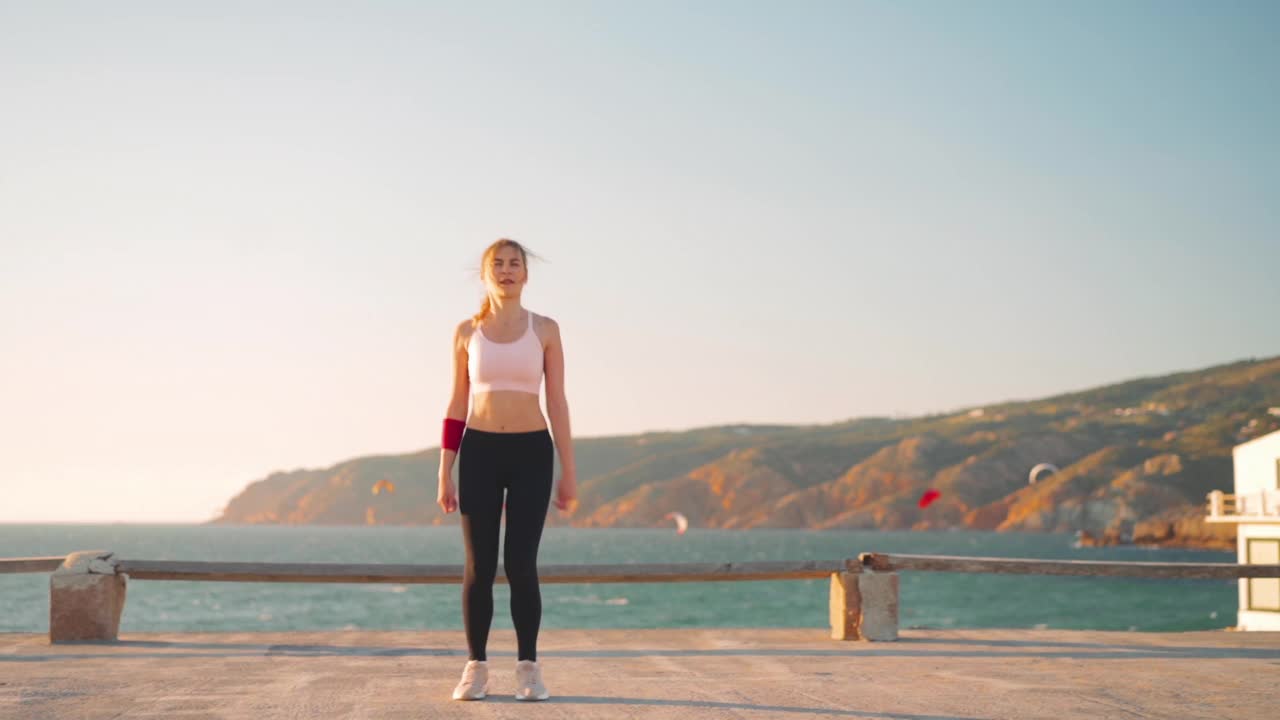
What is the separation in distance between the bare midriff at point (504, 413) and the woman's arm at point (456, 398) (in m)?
0.15

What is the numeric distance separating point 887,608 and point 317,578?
418cm

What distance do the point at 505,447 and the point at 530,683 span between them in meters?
1.08

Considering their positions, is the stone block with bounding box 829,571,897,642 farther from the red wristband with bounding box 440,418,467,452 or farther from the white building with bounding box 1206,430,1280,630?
the white building with bounding box 1206,430,1280,630

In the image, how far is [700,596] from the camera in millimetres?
104438

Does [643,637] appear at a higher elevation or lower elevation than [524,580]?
→ lower

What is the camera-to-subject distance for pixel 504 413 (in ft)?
18.9

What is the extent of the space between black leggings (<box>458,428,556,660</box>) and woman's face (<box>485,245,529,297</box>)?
0.69 metres

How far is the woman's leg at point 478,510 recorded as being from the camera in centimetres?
573

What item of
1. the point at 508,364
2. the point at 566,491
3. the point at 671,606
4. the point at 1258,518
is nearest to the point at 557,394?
the point at 508,364

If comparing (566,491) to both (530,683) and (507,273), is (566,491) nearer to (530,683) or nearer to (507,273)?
(530,683)

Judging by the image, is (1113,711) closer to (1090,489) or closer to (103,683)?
(103,683)

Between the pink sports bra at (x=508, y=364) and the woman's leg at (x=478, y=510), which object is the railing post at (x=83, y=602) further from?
the pink sports bra at (x=508, y=364)

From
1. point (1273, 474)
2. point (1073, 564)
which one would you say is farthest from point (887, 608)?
point (1273, 474)

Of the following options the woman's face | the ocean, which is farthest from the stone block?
the ocean
